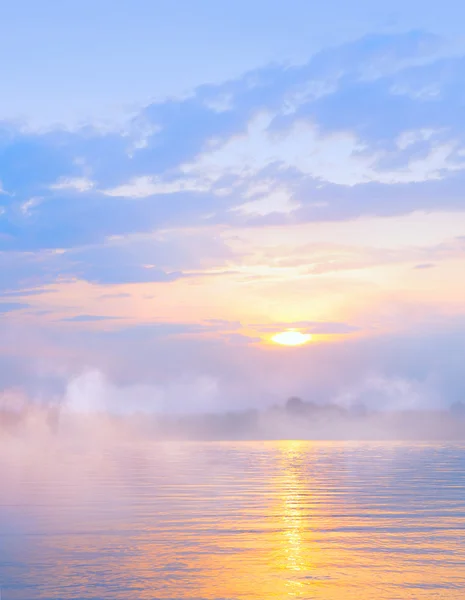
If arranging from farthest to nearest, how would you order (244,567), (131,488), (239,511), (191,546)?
1. (131,488)
2. (239,511)
3. (191,546)
4. (244,567)

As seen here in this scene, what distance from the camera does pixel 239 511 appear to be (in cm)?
5341

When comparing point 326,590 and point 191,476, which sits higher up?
point 191,476

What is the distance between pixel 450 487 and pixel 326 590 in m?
46.4

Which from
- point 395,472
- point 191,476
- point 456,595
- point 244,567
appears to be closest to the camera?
point 456,595

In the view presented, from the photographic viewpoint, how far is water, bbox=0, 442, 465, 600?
30.7 metres

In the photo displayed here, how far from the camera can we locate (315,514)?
52281 millimetres

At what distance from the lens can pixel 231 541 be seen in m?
40.7

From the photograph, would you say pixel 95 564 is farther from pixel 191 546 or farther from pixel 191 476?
pixel 191 476

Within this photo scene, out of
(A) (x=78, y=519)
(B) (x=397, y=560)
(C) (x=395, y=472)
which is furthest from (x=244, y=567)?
(C) (x=395, y=472)

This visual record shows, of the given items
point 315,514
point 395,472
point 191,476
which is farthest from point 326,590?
point 395,472

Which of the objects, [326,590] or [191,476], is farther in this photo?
[191,476]

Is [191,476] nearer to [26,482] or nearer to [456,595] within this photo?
[26,482]

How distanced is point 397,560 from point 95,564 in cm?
1391

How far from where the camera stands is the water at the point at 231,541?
101 feet
